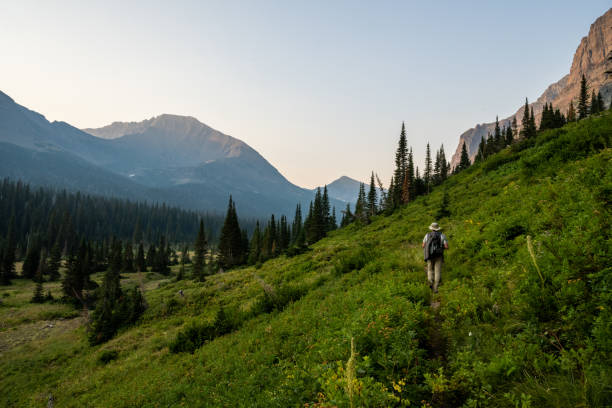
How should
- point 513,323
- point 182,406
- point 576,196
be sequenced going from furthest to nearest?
point 576,196 < point 182,406 < point 513,323

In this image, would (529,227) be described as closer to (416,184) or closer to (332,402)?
(332,402)

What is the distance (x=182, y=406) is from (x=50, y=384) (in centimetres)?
1704

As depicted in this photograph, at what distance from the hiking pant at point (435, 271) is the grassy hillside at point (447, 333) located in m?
0.41

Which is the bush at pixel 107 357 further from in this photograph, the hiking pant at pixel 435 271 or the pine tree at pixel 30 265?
the pine tree at pixel 30 265

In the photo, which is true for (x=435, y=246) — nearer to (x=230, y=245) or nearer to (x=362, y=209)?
(x=362, y=209)

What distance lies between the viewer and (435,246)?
9.05 meters

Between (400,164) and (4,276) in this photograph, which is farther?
(400,164)

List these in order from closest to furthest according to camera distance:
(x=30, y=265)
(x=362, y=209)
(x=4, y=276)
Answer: (x=4, y=276)
(x=362, y=209)
(x=30, y=265)

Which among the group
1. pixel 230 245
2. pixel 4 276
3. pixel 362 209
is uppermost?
pixel 362 209

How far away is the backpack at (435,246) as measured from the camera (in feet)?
29.4

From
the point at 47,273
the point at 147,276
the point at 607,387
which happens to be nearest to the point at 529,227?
the point at 607,387

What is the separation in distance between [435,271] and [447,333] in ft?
11.7

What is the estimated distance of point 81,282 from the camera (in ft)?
152

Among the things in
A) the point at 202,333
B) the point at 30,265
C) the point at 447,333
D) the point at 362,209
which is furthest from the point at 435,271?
the point at 30,265
